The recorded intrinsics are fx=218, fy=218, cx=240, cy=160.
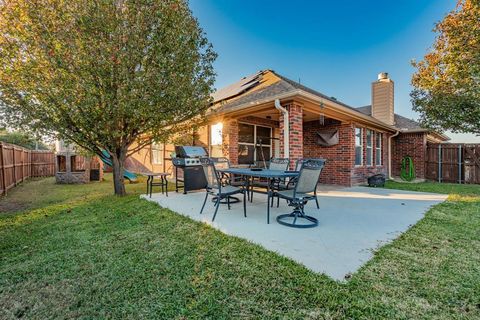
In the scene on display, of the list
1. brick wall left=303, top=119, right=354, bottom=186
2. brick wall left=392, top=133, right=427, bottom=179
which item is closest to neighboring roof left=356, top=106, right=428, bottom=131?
brick wall left=392, top=133, right=427, bottom=179

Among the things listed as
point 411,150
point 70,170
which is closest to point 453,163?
point 411,150

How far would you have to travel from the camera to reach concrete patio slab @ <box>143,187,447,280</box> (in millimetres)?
2484

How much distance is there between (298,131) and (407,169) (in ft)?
31.1

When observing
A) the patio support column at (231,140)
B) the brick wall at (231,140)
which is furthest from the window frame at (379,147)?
the patio support column at (231,140)

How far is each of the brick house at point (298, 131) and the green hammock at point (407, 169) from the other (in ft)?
1.53

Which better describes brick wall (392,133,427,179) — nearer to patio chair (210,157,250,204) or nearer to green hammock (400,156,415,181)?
green hammock (400,156,415,181)

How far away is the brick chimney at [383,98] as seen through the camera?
1169 cm

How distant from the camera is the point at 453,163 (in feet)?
35.7

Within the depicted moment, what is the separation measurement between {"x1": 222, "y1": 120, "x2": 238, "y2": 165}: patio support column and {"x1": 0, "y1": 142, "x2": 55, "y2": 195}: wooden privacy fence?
22.9 ft

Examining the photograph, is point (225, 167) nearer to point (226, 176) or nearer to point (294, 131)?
point (226, 176)

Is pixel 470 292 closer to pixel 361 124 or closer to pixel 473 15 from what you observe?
pixel 361 124

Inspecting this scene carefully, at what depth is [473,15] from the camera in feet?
24.2

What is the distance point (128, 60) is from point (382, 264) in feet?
21.0

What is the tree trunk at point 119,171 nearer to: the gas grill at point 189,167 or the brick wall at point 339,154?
the gas grill at point 189,167
